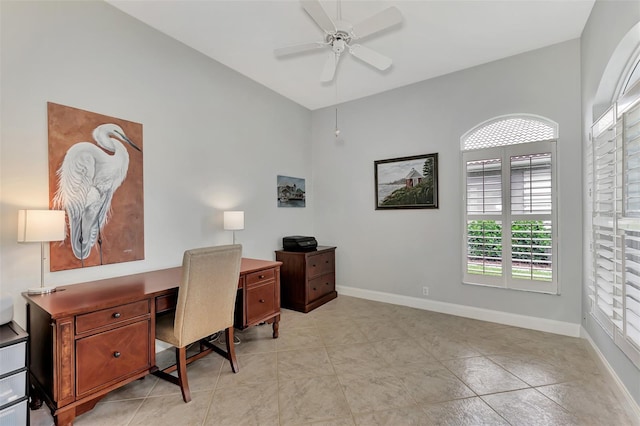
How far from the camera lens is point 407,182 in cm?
398

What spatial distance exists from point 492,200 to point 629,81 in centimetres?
149

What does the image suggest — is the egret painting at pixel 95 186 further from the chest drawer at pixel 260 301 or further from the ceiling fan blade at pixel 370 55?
the ceiling fan blade at pixel 370 55

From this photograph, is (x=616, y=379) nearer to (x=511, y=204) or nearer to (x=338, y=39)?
(x=511, y=204)

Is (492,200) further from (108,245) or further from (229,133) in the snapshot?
(108,245)

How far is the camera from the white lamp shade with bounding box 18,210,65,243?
1.79 m

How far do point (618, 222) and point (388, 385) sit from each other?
196cm

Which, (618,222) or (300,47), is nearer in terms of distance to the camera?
(618,222)

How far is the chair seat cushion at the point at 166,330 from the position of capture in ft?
6.72

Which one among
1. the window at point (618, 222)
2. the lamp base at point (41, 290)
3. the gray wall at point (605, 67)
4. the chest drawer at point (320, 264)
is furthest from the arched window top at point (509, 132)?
the lamp base at point (41, 290)

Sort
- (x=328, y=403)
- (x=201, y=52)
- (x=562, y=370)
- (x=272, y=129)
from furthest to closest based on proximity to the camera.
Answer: (x=272, y=129)
(x=201, y=52)
(x=562, y=370)
(x=328, y=403)

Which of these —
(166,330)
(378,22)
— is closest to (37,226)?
(166,330)

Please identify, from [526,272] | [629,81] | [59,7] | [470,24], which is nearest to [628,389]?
[526,272]

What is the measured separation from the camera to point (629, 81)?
2121 millimetres

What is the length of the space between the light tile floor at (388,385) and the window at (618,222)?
462mm
